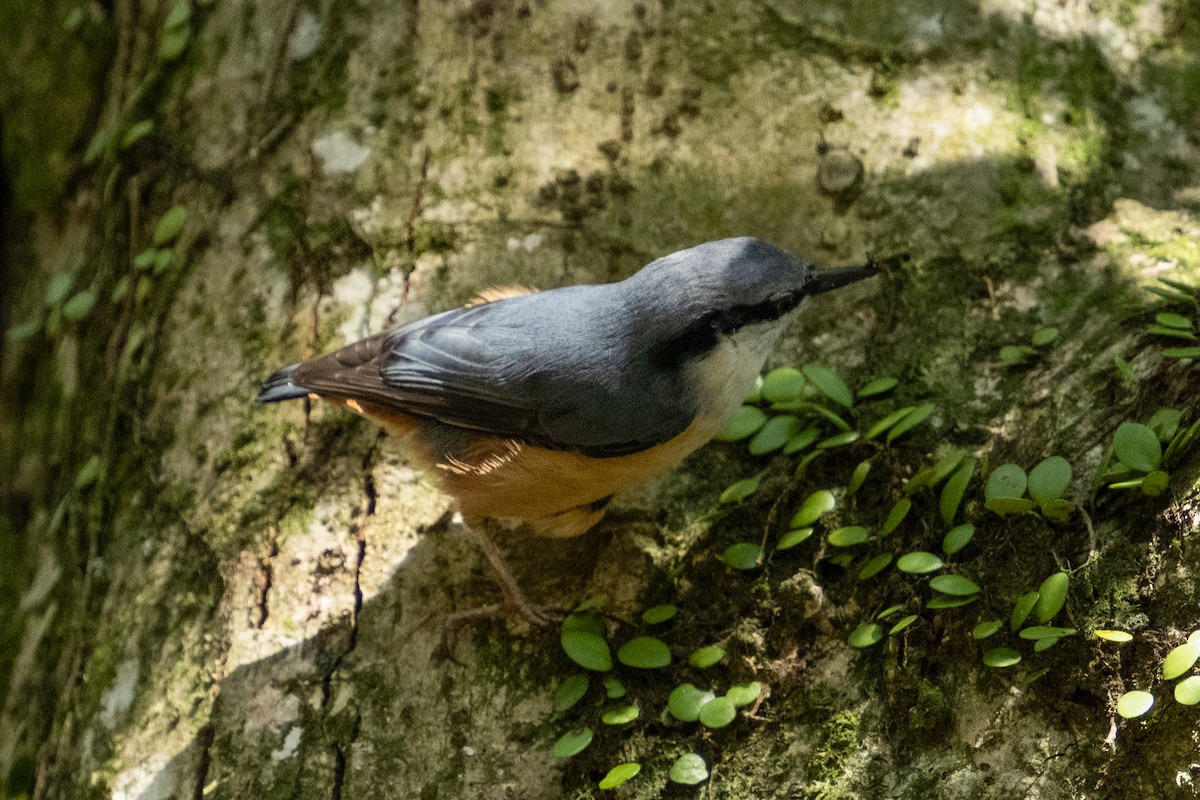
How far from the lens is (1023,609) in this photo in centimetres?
312

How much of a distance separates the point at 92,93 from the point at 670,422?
3.85 metres

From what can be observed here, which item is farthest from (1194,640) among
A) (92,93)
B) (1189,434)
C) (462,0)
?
(92,93)

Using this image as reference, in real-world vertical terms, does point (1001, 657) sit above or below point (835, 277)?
below

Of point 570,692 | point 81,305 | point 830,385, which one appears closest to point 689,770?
point 570,692

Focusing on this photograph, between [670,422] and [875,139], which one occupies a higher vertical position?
[875,139]

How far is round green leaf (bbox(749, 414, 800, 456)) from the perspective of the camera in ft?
13.1

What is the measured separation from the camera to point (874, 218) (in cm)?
437

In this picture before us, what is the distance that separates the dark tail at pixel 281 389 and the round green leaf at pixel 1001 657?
2.52 metres

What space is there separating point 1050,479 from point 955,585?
46 centimetres

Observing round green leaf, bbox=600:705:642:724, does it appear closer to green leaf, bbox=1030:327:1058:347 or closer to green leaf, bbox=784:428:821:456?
green leaf, bbox=784:428:821:456

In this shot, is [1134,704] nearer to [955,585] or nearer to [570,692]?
[955,585]

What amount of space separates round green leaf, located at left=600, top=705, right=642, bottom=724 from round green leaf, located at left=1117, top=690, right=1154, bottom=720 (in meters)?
1.42

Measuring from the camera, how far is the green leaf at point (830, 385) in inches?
154

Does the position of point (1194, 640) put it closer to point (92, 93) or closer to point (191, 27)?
point (191, 27)
